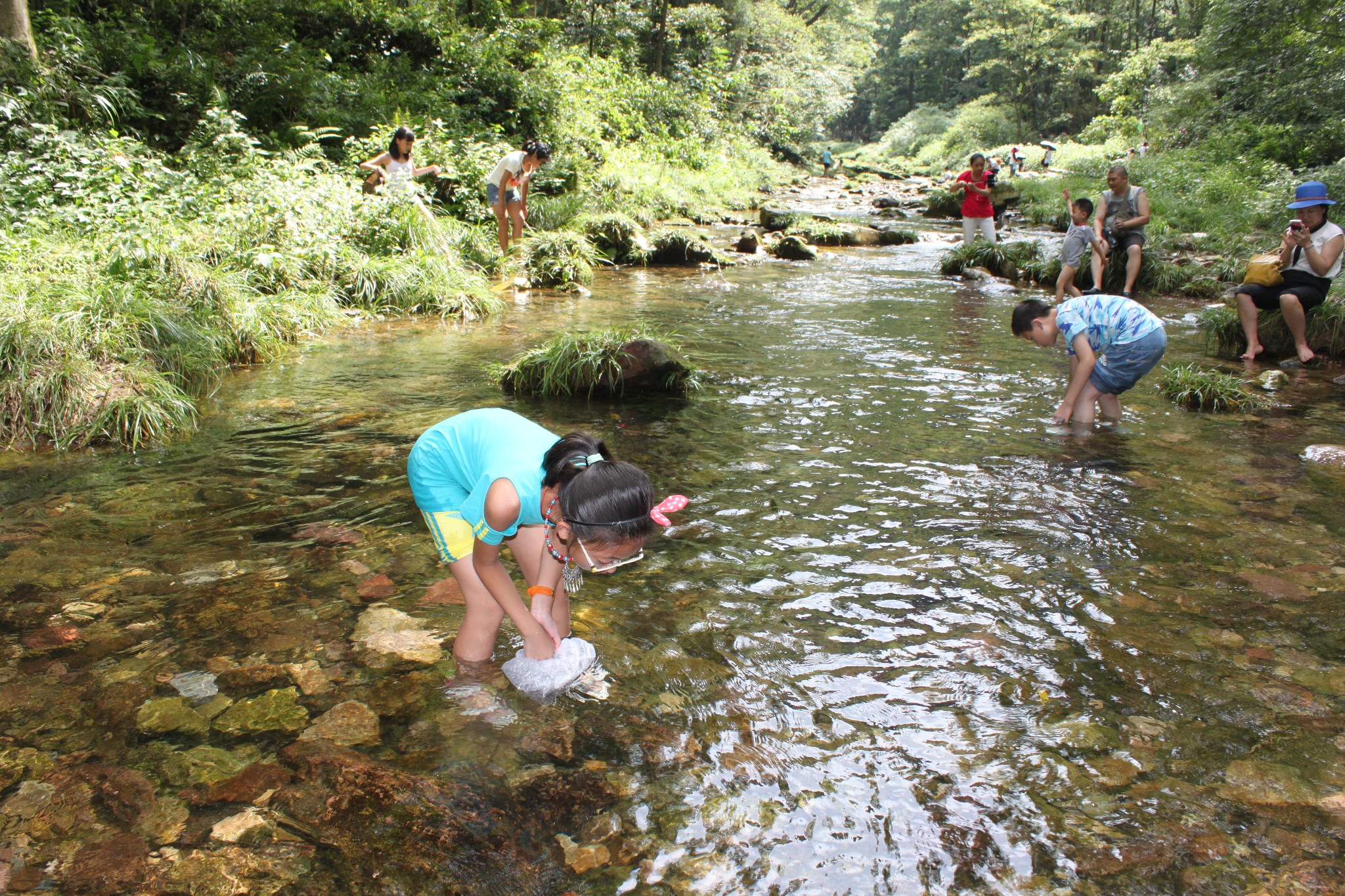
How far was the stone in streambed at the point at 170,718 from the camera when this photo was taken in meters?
2.80

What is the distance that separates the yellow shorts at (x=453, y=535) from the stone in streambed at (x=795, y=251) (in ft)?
45.7

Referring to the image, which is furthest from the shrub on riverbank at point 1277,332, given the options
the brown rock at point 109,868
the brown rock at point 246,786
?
the brown rock at point 109,868

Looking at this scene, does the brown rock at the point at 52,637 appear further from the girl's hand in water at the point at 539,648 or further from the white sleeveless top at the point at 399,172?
the white sleeveless top at the point at 399,172

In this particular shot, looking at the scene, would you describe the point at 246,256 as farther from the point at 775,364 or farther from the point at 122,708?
the point at 122,708

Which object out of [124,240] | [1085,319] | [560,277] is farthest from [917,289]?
[124,240]

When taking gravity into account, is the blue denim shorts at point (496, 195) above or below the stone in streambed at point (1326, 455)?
above

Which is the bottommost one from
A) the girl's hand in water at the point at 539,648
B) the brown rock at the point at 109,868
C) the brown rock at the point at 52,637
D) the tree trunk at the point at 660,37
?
the brown rock at the point at 109,868

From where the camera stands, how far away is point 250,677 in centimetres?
311

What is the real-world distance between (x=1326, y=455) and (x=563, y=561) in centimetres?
522

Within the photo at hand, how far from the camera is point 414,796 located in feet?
8.39

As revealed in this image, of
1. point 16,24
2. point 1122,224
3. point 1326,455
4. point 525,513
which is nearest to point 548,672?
point 525,513

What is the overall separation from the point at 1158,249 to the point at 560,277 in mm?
8760

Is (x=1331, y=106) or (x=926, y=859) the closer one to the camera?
(x=926, y=859)

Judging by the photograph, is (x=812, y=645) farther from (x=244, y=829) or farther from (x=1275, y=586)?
(x=1275, y=586)
